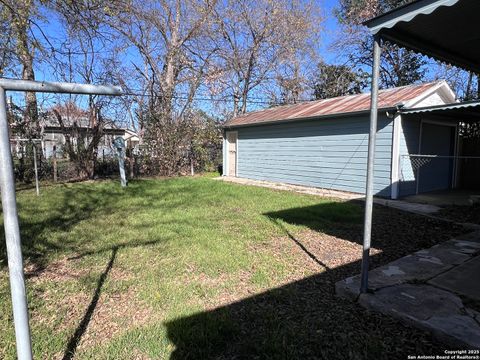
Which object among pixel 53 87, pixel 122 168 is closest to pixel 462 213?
pixel 53 87

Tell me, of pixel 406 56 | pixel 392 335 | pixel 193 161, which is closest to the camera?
pixel 392 335

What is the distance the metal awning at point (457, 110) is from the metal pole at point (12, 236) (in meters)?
7.55

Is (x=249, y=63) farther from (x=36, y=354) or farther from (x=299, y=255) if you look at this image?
(x=36, y=354)

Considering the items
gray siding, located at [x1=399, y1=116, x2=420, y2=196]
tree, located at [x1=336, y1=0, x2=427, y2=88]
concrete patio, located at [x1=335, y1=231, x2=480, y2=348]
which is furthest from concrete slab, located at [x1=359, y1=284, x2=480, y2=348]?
tree, located at [x1=336, y1=0, x2=427, y2=88]

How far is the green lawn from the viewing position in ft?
7.41

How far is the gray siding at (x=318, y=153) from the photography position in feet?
27.6

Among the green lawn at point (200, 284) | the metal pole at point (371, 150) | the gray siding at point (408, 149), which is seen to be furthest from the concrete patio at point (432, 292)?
the gray siding at point (408, 149)

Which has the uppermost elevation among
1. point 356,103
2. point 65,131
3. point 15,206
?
point 356,103

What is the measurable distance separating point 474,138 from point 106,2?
1088cm

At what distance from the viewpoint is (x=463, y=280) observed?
310 centimetres

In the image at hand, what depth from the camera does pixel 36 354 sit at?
2.16m

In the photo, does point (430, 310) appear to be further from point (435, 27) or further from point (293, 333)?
point (435, 27)

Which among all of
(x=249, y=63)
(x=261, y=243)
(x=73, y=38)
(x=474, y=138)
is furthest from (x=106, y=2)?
(x=249, y=63)

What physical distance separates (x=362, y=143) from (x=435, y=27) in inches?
235
